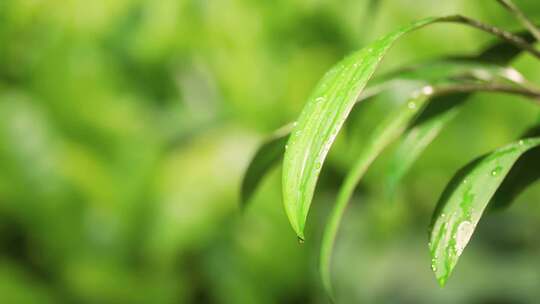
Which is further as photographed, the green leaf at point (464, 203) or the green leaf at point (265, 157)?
the green leaf at point (265, 157)

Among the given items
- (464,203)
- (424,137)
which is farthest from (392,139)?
(464,203)

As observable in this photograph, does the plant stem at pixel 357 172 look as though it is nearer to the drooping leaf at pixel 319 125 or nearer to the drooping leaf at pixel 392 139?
the drooping leaf at pixel 392 139

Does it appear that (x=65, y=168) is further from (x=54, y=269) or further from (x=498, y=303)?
(x=498, y=303)

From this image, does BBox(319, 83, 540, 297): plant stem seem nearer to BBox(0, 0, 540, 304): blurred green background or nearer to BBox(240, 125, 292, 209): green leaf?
BBox(240, 125, 292, 209): green leaf

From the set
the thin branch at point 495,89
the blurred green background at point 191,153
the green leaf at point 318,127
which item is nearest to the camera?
the green leaf at point 318,127

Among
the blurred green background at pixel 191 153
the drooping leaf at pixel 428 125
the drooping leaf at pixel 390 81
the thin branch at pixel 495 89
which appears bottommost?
the thin branch at pixel 495 89

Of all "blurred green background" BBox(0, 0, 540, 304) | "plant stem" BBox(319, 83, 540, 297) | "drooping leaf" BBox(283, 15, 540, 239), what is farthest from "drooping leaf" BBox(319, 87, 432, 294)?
"blurred green background" BBox(0, 0, 540, 304)

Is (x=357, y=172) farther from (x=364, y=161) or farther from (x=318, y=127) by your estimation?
(x=318, y=127)

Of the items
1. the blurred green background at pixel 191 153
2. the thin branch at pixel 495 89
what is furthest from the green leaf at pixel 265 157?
the blurred green background at pixel 191 153
